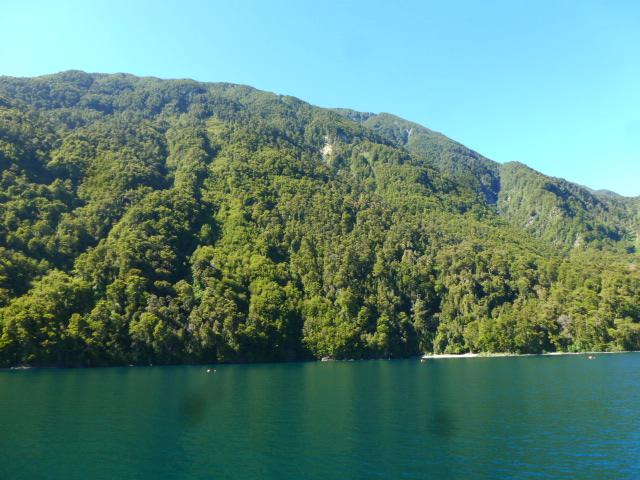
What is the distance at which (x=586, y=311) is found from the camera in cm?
16912

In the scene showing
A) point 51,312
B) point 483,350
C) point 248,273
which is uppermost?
point 248,273

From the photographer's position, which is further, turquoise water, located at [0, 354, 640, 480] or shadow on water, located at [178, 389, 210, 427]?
shadow on water, located at [178, 389, 210, 427]

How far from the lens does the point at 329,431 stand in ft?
161

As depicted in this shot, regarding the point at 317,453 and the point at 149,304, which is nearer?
the point at 317,453

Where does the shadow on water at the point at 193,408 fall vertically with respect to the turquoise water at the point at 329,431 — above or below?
below

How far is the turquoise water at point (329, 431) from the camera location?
37.1 meters

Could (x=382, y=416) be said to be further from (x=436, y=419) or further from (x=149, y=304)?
(x=149, y=304)

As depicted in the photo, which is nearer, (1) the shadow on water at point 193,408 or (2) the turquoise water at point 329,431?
(2) the turquoise water at point 329,431

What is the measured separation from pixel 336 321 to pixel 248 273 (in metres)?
45.0

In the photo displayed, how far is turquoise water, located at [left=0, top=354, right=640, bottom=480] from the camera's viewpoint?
37.1 m

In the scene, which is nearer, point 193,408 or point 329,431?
point 329,431

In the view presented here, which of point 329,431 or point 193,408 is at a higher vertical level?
point 329,431

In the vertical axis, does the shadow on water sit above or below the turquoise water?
below

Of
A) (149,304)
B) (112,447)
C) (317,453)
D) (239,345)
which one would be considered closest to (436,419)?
(317,453)
